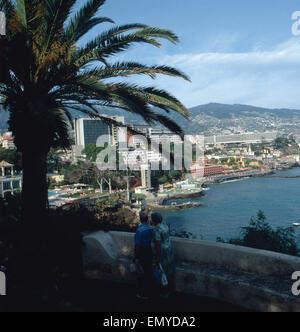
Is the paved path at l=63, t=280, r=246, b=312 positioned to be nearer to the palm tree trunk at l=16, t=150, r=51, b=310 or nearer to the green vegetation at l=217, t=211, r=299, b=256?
the palm tree trunk at l=16, t=150, r=51, b=310

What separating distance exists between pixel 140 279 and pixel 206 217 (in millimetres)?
28955

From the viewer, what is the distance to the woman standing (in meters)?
2.39

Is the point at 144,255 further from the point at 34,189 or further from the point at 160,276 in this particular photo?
the point at 34,189

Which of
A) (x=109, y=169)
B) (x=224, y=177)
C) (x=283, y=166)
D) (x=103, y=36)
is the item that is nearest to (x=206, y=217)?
(x=109, y=169)

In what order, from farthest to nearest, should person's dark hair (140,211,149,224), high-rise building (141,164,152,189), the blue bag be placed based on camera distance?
high-rise building (141,164,152,189) → person's dark hair (140,211,149,224) → the blue bag

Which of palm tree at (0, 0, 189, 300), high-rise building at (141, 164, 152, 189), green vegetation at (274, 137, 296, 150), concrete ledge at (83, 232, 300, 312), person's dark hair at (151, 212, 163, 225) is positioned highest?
green vegetation at (274, 137, 296, 150)

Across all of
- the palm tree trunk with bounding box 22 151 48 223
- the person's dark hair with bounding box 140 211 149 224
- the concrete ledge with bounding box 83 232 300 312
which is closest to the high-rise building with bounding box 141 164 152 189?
the palm tree trunk with bounding box 22 151 48 223

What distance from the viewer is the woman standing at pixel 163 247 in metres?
2.39

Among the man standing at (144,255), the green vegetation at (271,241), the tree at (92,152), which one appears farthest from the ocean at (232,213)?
the man standing at (144,255)

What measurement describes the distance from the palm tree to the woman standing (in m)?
1.11

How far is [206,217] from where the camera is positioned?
3072 cm

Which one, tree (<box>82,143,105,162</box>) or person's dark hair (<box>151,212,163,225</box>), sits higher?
tree (<box>82,143,105,162</box>)

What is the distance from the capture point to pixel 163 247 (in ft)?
7.91

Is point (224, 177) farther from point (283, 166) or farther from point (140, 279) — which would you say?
point (140, 279)
